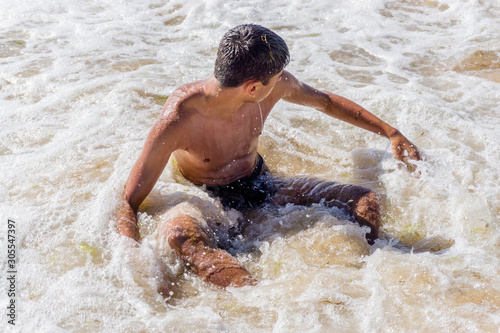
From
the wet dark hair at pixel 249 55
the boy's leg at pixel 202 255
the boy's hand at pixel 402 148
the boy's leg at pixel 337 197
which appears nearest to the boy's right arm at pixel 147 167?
the boy's leg at pixel 202 255

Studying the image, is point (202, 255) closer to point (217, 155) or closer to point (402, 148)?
point (217, 155)

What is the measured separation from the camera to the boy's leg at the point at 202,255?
265cm

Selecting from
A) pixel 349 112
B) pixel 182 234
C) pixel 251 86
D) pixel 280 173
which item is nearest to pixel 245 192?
→ pixel 280 173

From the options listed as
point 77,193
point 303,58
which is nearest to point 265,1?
point 303,58

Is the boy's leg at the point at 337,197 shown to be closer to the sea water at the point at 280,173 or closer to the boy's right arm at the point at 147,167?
the sea water at the point at 280,173

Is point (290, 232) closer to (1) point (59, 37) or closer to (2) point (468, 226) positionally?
(2) point (468, 226)

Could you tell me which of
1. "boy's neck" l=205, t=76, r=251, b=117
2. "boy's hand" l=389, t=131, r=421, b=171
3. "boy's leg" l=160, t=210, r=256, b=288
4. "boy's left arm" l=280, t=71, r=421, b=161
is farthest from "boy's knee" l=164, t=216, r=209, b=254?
"boy's hand" l=389, t=131, r=421, b=171

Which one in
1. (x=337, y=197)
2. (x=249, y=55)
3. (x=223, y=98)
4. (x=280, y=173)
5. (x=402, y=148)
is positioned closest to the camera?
(x=249, y=55)

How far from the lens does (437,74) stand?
531 centimetres

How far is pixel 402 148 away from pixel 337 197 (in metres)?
0.72

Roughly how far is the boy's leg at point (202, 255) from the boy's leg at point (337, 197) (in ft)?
2.53

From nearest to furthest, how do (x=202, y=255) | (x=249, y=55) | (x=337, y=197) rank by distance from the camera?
1. (x=249, y=55)
2. (x=202, y=255)
3. (x=337, y=197)

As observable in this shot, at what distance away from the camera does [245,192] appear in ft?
11.0

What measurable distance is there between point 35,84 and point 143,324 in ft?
12.0
